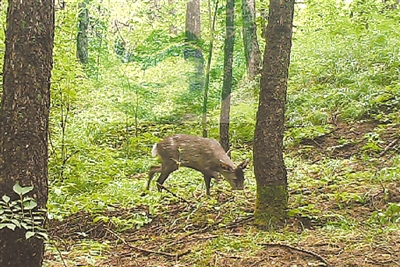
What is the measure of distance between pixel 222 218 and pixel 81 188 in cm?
292

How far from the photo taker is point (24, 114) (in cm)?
355

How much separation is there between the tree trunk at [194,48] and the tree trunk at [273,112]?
5.17 m

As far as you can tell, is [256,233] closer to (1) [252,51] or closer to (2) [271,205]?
(2) [271,205]

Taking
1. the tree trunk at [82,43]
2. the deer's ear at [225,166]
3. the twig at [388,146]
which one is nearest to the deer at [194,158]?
the deer's ear at [225,166]

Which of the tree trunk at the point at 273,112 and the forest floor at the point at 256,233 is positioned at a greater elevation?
the tree trunk at the point at 273,112

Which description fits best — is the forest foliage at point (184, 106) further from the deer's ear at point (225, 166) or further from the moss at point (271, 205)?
the deer's ear at point (225, 166)

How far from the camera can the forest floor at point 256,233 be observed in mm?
4402

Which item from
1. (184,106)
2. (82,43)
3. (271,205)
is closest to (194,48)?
(184,106)

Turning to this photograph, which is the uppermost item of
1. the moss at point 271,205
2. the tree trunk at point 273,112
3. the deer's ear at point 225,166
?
the tree trunk at point 273,112

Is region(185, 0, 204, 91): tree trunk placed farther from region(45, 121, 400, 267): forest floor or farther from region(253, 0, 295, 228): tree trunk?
region(253, 0, 295, 228): tree trunk

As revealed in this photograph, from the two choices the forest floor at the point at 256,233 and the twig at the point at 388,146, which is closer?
the forest floor at the point at 256,233

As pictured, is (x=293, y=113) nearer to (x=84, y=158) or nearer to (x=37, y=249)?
(x=84, y=158)

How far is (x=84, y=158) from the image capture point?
353 inches

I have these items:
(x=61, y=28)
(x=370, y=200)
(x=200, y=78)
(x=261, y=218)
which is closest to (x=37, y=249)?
(x=261, y=218)
